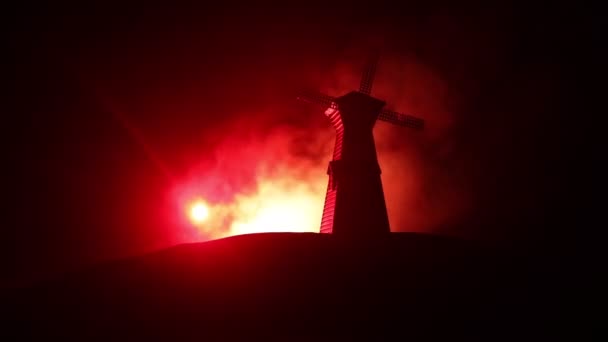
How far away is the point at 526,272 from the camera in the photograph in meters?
8.30

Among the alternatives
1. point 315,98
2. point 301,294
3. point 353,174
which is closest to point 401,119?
point 315,98

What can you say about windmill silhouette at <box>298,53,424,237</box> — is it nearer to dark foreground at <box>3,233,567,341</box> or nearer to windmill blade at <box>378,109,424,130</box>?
windmill blade at <box>378,109,424,130</box>

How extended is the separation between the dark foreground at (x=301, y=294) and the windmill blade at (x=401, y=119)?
1013 centimetres

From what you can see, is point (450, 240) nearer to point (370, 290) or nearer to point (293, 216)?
point (370, 290)

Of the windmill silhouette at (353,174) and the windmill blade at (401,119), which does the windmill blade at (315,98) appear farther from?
the windmill blade at (401,119)

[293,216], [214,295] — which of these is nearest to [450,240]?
[214,295]

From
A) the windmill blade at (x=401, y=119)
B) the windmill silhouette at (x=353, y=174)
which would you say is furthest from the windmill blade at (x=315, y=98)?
the windmill blade at (x=401, y=119)

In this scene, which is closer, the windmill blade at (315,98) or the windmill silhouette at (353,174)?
the windmill silhouette at (353,174)

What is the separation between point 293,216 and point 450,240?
35.6ft

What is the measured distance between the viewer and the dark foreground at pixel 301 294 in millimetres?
6337

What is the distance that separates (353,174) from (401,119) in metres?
5.99

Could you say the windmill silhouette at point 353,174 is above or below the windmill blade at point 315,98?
below

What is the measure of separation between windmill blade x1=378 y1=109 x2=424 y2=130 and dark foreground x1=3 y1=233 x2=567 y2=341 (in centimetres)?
1013

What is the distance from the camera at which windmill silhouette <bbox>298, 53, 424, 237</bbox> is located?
43.1 ft
